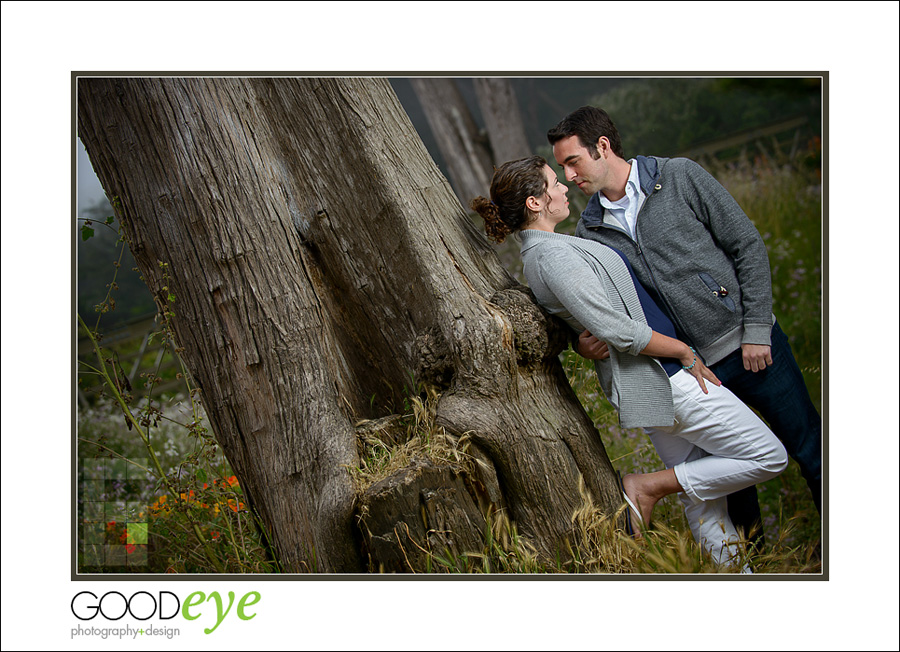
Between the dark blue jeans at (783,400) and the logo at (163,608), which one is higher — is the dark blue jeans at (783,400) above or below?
above

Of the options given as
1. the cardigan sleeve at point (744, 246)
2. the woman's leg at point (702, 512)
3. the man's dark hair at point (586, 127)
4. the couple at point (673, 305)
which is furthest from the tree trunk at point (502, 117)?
the woman's leg at point (702, 512)

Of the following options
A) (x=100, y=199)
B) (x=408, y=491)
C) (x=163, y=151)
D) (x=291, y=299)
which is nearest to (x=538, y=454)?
(x=408, y=491)

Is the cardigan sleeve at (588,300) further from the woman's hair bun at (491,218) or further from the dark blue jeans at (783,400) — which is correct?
the dark blue jeans at (783,400)

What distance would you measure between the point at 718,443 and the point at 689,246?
80cm

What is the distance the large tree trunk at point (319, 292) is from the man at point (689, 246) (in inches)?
18.1

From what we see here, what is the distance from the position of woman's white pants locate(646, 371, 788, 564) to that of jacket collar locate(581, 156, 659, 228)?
2.41 feet

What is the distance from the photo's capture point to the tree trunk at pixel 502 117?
5.20 m

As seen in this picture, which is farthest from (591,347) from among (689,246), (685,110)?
(685,110)

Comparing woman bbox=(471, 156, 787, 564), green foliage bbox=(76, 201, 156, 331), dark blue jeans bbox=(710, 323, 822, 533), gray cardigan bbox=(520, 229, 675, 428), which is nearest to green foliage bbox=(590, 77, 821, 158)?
woman bbox=(471, 156, 787, 564)

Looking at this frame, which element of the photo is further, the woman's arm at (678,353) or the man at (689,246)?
the man at (689,246)

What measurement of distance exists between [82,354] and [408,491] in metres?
1.61

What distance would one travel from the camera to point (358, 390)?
2668mm

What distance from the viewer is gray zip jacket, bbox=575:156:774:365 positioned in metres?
2.57

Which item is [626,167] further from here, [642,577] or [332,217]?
[642,577]
